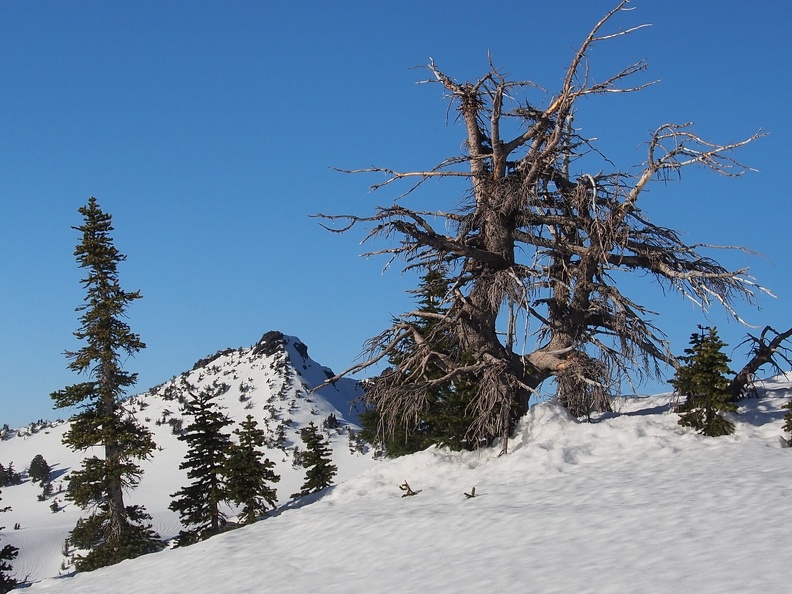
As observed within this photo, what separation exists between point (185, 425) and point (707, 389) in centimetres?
6690

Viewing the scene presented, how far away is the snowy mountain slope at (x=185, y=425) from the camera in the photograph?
Answer: 45.1 meters

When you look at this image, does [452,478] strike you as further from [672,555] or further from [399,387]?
[672,555]

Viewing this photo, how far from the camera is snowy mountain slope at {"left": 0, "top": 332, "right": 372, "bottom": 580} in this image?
148 feet

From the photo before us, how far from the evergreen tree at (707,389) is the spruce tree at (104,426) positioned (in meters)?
16.6

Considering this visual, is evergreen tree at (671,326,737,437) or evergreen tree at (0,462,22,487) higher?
evergreen tree at (0,462,22,487)

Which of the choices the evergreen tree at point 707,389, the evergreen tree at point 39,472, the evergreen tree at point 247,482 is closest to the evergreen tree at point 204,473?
the evergreen tree at point 247,482

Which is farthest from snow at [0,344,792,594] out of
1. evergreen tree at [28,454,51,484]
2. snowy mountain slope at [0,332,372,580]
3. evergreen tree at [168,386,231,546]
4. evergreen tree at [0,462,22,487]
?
evergreen tree at [0,462,22,487]

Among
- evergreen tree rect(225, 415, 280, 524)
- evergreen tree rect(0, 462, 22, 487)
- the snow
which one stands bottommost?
the snow

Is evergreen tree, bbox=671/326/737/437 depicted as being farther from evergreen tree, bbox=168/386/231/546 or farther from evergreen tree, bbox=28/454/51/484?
evergreen tree, bbox=28/454/51/484

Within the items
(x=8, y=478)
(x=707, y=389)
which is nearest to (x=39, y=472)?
(x=8, y=478)

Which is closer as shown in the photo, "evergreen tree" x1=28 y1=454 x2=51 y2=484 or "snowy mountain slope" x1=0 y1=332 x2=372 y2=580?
"snowy mountain slope" x1=0 y1=332 x2=372 y2=580

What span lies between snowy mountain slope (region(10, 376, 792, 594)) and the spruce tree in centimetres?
734

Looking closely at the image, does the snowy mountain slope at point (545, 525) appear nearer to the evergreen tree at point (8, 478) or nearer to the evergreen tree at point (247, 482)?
the evergreen tree at point (247, 482)

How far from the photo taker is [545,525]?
38.4ft
